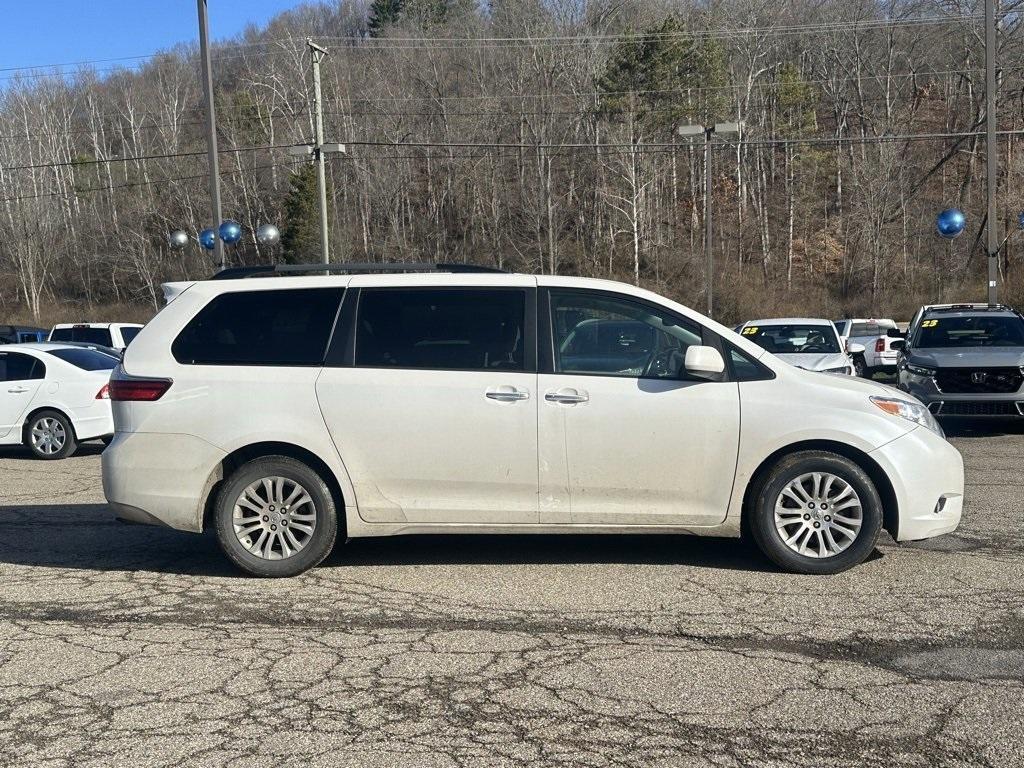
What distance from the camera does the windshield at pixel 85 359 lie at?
49.8 feet

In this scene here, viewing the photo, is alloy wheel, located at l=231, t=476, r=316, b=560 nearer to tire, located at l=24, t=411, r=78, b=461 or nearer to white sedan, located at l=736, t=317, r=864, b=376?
tire, located at l=24, t=411, r=78, b=461

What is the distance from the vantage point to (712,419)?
669 cm

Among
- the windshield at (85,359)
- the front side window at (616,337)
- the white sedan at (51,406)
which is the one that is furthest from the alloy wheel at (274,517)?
the windshield at (85,359)

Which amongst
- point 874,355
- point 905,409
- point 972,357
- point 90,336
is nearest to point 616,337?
point 905,409

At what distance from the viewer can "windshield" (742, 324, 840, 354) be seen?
17703mm

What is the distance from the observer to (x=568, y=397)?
6.71 m

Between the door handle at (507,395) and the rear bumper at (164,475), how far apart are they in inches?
68.9

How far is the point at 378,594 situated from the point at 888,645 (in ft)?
9.51

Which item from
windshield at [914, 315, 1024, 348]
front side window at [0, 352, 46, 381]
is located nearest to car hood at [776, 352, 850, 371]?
windshield at [914, 315, 1024, 348]

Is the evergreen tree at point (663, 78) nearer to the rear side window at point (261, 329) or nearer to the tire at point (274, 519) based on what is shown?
the rear side window at point (261, 329)

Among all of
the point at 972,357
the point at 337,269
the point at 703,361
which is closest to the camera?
the point at 703,361

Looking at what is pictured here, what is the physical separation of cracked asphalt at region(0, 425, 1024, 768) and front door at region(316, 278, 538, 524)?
52 cm

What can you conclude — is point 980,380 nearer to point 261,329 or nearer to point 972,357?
point 972,357

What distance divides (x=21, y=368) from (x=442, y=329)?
1012 centimetres
